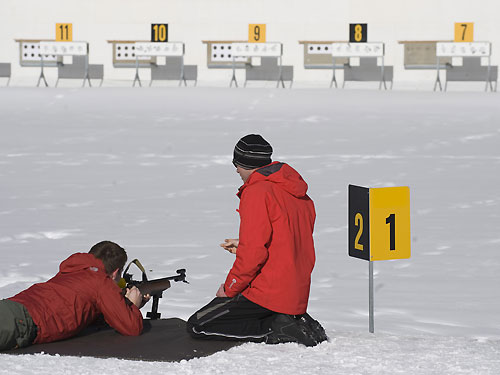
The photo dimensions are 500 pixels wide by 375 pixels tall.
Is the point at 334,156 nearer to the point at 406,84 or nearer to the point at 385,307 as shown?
the point at 385,307

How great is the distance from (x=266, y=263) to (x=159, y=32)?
23.3 m

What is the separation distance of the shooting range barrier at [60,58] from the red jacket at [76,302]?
75.6ft

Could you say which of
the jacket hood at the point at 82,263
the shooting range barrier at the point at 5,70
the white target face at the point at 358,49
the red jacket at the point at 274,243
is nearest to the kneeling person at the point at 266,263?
the red jacket at the point at 274,243

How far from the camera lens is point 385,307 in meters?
6.74

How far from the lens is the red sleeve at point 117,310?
5277mm

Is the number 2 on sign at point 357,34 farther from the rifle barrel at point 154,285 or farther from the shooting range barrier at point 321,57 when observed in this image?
the rifle barrel at point 154,285

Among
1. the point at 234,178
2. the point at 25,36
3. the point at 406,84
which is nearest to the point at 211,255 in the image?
the point at 234,178

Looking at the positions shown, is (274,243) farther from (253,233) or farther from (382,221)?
(382,221)

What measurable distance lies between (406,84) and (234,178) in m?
16.0

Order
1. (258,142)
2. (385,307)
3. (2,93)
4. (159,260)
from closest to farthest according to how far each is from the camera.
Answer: (258,142) → (385,307) → (159,260) → (2,93)

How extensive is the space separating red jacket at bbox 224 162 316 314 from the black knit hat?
0.05m

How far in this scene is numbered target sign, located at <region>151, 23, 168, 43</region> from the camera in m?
27.8

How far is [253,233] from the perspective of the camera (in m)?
5.04

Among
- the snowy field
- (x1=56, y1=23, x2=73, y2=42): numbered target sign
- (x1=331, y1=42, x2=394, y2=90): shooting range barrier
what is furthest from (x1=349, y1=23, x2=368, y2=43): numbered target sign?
(x1=56, y1=23, x2=73, y2=42): numbered target sign
